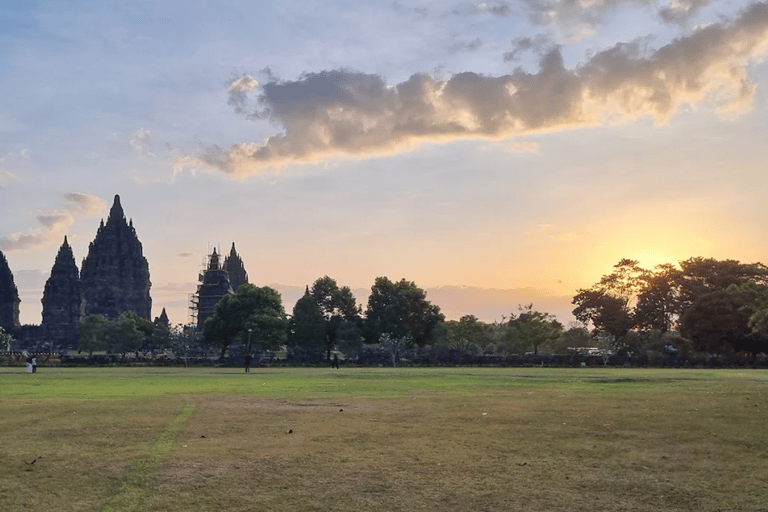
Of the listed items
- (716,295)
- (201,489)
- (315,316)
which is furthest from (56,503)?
(315,316)

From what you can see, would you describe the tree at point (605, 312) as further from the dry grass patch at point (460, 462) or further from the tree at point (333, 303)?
the dry grass patch at point (460, 462)

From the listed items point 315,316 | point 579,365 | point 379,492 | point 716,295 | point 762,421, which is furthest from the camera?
point 315,316

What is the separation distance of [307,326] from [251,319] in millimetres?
11051

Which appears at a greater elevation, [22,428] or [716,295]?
[716,295]

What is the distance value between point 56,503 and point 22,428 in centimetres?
847

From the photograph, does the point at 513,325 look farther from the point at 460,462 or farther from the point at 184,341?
the point at 460,462

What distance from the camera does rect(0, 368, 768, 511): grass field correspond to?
9.70m

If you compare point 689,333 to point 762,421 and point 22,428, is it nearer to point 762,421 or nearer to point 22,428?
point 762,421

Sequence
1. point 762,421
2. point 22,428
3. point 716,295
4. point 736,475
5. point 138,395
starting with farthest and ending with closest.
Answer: point 716,295, point 138,395, point 762,421, point 22,428, point 736,475

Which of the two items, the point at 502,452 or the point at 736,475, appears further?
the point at 502,452

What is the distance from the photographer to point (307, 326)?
389ft

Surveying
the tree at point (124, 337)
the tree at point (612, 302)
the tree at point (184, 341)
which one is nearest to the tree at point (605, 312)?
the tree at point (612, 302)

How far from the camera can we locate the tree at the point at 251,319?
108m

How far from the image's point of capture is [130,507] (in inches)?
361
